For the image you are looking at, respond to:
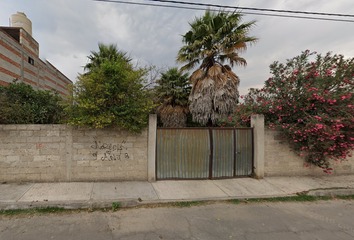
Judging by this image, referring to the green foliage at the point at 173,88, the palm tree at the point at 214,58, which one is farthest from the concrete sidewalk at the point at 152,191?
the green foliage at the point at 173,88

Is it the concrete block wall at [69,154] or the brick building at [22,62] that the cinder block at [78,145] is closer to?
the concrete block wall at [69,154]

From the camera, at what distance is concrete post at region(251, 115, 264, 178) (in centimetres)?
538

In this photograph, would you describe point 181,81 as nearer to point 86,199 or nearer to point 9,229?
point 86,199

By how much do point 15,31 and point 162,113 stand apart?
34.2ft

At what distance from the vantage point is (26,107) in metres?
4.46

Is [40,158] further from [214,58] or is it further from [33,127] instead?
[214,58]

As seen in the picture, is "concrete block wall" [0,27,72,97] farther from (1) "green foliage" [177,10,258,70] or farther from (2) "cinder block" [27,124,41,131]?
(1) "green foliage" [177,10,258,70]

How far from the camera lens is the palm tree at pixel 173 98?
36.9 ft

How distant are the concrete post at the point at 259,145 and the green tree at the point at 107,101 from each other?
3.86 m

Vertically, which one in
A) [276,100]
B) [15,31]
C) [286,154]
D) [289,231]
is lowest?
[289,231]

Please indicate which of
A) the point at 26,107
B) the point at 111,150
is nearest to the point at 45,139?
the point at 26,107

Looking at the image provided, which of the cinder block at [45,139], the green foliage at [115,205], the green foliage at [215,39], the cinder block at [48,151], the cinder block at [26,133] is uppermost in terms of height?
the green foliage at [215,39]

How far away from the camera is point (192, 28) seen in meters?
9.18

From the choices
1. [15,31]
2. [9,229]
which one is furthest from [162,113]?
[15,31]
